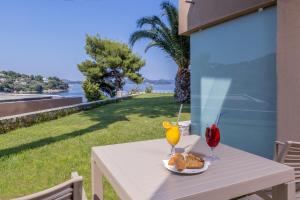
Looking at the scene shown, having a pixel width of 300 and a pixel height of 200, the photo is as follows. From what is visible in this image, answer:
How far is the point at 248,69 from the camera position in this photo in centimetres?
389

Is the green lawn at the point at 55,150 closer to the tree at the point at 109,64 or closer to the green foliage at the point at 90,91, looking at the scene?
the green foliage at the point at 90,91

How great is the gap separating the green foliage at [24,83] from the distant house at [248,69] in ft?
62.1

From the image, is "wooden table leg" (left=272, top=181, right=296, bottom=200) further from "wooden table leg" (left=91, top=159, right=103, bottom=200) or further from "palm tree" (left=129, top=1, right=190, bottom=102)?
"palm tree" (left=129, top=1, right=190, bottom=102)

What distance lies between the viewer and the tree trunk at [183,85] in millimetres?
11586

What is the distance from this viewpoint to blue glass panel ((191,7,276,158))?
3.54 meters

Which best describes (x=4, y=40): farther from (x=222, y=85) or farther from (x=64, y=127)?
(x=222, y=85)

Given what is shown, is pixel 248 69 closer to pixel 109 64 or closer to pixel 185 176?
pixel 185 176

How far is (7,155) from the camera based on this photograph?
15.3ft

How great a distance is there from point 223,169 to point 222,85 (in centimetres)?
310

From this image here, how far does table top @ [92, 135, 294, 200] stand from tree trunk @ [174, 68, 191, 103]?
961cm

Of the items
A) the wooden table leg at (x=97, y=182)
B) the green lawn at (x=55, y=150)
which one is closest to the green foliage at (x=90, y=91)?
the green lawn at (x=55, y=150)

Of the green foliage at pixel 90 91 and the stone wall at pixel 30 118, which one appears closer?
the stone wall at pixel 30 118

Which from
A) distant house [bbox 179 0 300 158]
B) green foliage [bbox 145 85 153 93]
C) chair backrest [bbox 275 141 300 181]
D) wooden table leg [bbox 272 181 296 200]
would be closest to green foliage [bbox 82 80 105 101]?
green foliage [bbox 145 85 153 93]

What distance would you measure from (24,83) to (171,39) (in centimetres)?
1493
